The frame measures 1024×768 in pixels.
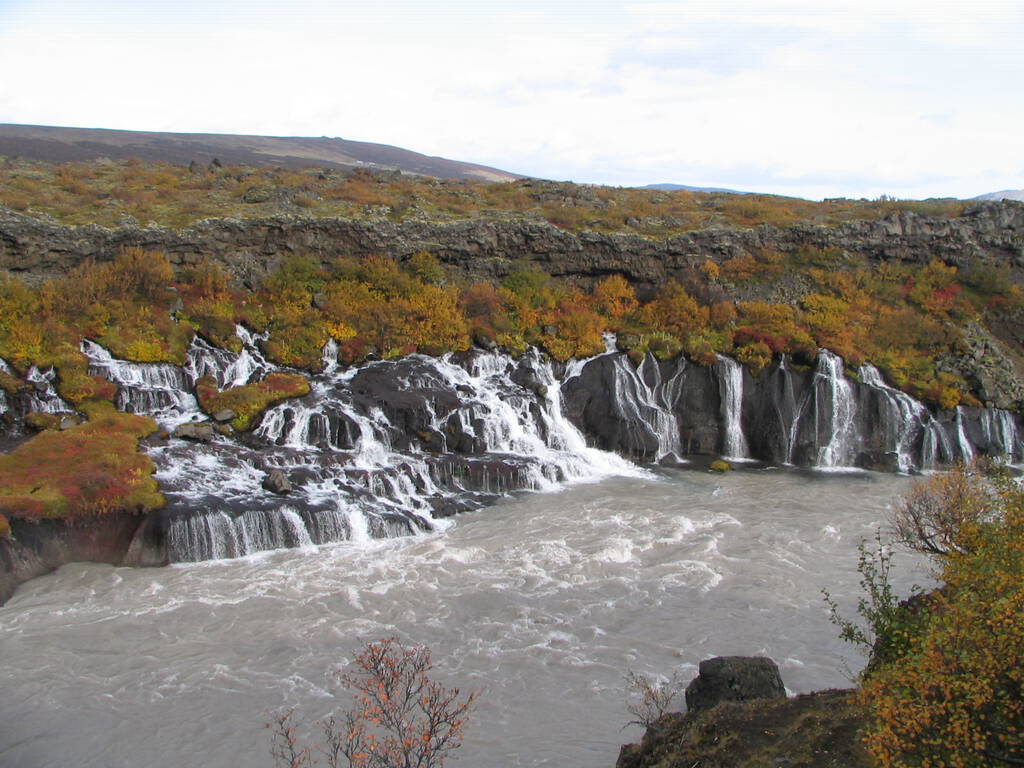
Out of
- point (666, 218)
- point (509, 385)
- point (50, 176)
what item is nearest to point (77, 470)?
point (509, 385)

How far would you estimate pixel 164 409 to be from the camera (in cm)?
2705

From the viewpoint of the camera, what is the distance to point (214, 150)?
9900 centimetres

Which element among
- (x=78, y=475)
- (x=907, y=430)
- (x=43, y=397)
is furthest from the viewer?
(x=907, y=430)

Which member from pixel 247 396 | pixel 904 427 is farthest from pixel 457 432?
pixel 904 427

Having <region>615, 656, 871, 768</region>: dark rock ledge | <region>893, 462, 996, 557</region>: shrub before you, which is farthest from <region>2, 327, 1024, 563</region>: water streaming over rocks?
<region>893, 462, 996, 557</region>: shrub

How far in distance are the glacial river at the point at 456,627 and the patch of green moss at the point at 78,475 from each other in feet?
5.78

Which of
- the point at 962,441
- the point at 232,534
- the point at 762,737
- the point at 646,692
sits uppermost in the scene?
the point at 962,441

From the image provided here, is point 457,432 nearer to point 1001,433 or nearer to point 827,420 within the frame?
point 827,420

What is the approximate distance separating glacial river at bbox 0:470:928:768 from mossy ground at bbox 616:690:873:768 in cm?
215

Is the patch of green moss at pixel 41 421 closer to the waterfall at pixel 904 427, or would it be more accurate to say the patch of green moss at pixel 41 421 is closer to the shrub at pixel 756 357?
the shrub at pixel 756 357

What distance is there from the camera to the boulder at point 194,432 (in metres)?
25.2

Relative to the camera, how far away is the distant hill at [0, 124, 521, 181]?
79.2 meters

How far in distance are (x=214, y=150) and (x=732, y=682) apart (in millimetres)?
103813

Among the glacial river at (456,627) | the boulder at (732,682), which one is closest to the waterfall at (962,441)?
the glacial river at (456,627)
